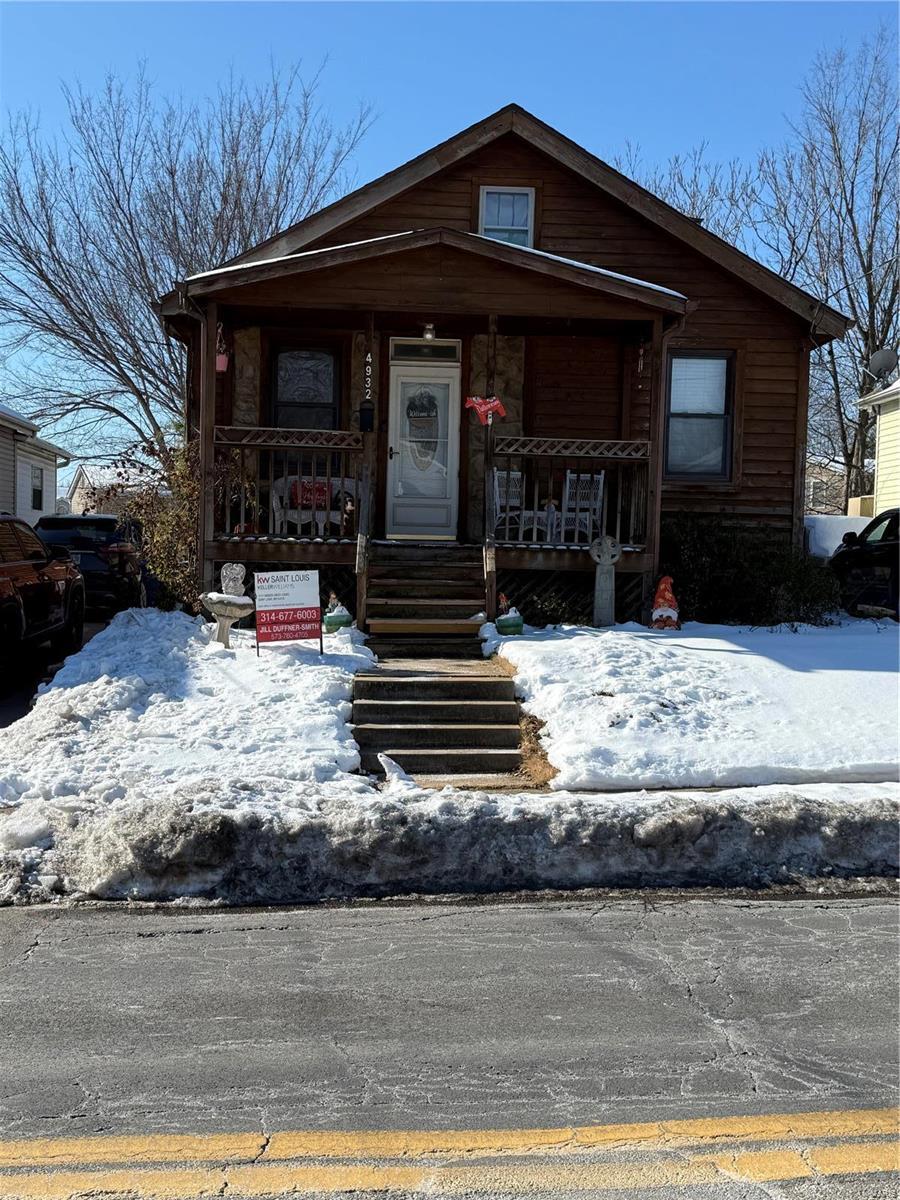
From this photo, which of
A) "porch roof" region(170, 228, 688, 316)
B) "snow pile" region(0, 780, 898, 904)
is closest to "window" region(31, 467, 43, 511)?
"porch roof" region(170, 228, 688, 316)

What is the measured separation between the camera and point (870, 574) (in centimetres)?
1438

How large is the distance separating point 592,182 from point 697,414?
3515 millimetres

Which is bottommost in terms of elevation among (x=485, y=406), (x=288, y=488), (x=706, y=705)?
(x=706, y=705)

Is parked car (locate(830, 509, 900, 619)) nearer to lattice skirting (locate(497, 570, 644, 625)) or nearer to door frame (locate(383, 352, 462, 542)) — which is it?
lattice skirting (locate(497, 570, 644, 625))

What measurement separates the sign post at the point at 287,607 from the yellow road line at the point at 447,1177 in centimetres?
660

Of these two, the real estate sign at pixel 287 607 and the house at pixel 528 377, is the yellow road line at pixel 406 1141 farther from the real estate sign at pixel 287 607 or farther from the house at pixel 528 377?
the house at pixel 528 377

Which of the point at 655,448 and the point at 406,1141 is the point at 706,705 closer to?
the point at 655,448

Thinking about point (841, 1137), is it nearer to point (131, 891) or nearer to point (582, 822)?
point (582, 822)

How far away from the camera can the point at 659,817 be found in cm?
625

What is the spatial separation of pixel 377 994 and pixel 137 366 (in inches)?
965

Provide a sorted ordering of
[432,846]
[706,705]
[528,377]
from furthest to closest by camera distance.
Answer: [528,377] → [706,705] → [432,846]

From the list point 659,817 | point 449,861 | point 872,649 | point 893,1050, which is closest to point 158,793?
point 449,861

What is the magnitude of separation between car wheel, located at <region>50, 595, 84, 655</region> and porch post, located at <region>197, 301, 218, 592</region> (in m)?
1.88

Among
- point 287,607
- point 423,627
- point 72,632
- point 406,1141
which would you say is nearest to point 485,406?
point 423,627
